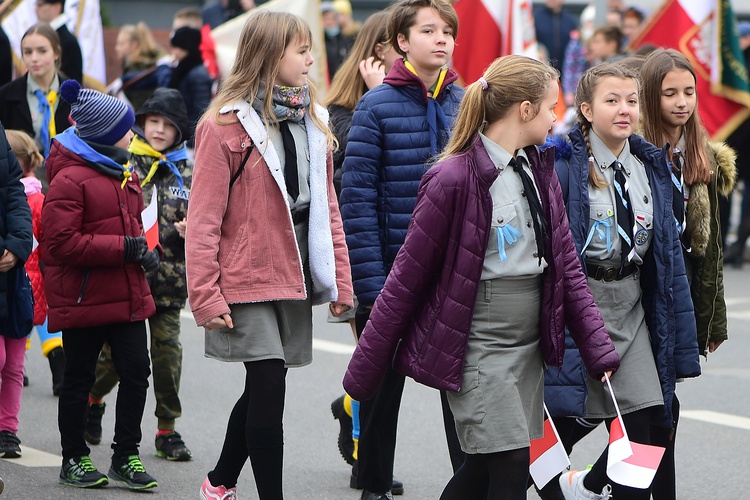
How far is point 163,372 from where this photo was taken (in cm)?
662

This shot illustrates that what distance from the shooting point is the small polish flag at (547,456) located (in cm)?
450

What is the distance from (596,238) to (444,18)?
1.24 meters

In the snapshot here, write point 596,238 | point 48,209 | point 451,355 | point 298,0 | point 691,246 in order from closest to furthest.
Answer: point 451,355 → point 596,238 → point 691,246 → point 48,209 → point 298,0

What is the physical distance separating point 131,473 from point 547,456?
2183 millimetres

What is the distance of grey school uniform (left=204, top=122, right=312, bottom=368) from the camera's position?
16.1 ft

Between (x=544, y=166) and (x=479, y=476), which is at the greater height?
(x=544, y=166)

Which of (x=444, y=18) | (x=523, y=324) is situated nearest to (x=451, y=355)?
(x=523, y=324)

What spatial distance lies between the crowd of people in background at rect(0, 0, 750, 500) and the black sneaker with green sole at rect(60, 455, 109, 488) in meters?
0.01

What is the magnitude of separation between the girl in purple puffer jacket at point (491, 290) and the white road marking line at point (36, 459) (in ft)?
8.26

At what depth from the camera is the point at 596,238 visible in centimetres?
499

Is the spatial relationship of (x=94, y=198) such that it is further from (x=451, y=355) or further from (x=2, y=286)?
(x=451, y=355)

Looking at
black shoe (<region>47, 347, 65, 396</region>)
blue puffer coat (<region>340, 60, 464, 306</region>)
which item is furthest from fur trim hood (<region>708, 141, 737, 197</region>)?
black shoe (<region>47, 347, 65, 396</region>)

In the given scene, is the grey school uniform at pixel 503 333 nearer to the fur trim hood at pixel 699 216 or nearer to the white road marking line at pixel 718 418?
the fur trim hood at pixel 699 216

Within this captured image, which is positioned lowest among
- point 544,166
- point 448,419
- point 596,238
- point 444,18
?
point 448,419
